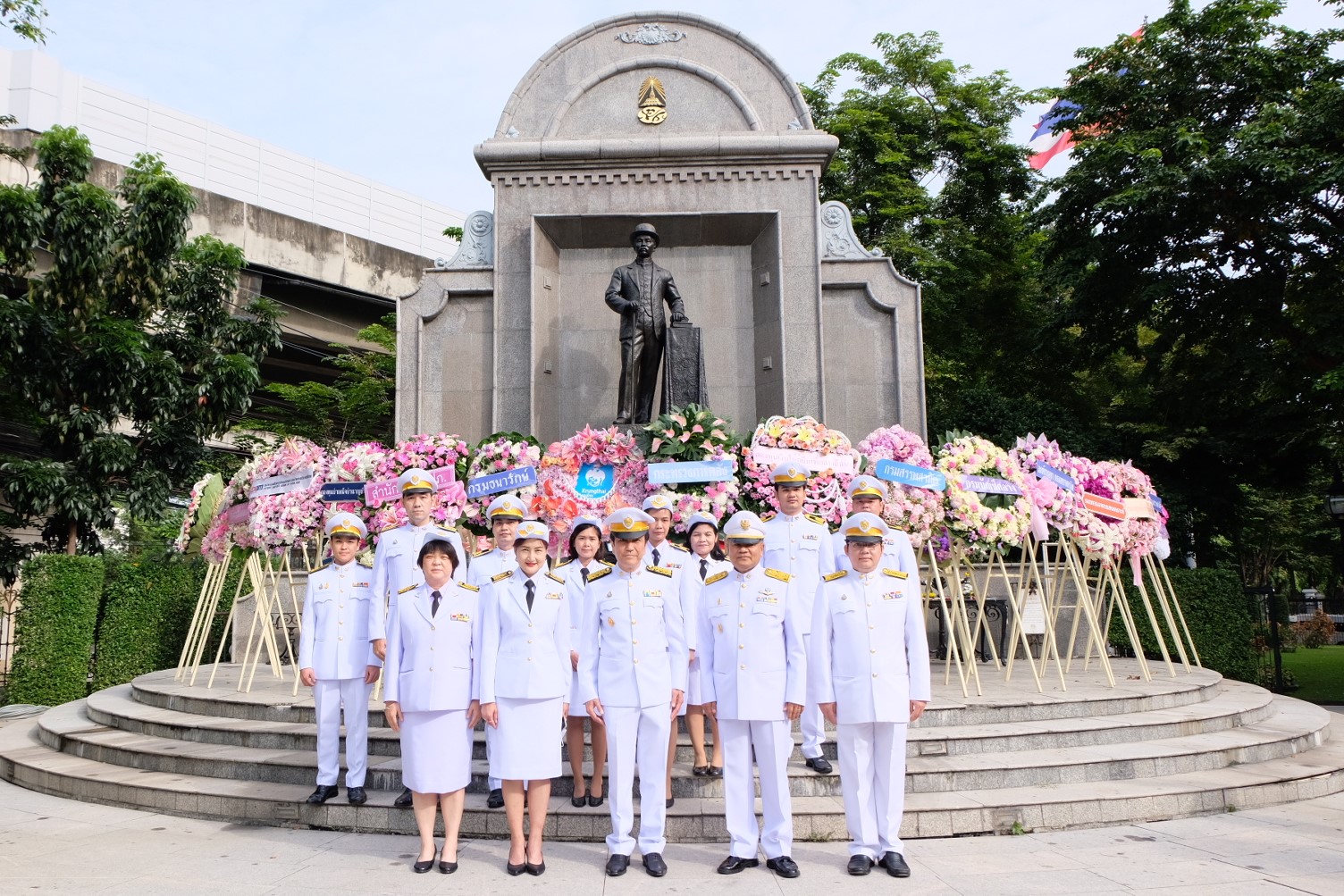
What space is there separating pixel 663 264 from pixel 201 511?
22.8 feet

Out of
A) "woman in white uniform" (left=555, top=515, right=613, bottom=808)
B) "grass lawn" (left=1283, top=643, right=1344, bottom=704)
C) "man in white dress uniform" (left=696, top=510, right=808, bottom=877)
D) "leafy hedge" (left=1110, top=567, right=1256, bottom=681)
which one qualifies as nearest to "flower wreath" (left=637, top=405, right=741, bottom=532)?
"woman in white uniform" (left=555, top=515, right=613, bottom=808)

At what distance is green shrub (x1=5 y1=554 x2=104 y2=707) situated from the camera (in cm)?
1299

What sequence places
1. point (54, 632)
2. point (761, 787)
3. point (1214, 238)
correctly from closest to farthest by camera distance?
point (761, 787)
point (54, 632)
point (1214, 238)

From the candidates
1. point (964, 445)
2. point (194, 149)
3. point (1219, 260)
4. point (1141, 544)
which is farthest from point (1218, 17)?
point (194, 149)

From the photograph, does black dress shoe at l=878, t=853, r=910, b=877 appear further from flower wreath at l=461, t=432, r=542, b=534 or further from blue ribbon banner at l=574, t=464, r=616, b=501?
flower wreath at l=461, t=432, r=542, b=534

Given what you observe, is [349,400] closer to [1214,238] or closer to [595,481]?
[595,481]

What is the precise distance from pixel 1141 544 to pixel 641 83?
9130mm

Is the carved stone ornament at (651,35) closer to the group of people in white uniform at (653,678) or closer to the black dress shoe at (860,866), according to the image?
the group of people in white uniform at (653,678)

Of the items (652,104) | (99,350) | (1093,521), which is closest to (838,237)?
(652,104)

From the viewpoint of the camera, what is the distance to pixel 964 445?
9.12 metres

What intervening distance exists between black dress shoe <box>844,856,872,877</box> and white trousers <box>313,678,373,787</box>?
332 cm

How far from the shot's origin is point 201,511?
1124cm

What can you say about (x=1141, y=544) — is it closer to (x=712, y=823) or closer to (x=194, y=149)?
(x=712, y=823)

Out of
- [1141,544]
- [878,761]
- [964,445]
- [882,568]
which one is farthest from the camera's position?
[1141,544]
